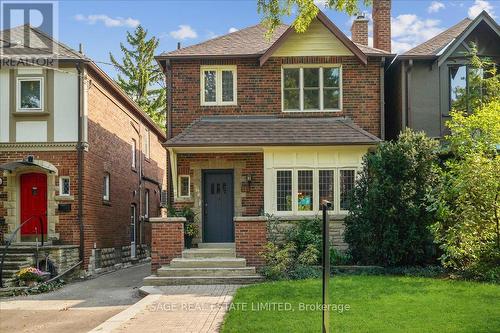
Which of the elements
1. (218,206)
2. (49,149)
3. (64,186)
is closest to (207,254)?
(218,206)

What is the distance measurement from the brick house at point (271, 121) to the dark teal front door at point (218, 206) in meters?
0.03

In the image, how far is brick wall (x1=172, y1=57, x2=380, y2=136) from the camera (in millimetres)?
17328

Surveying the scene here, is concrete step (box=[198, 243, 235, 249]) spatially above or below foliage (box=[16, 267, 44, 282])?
above

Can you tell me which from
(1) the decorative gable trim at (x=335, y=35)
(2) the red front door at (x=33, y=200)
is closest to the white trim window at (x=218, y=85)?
(1) the decorative gable trim at (x=335, y=35)

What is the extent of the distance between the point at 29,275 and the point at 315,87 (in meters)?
9.95

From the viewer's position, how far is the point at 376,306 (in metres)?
9.19

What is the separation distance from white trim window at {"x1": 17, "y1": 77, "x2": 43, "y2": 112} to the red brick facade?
6193 millimetres

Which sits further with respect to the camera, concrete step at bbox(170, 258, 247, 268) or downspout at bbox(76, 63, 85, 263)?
downspout at bbox(76, 63, 85, 263)

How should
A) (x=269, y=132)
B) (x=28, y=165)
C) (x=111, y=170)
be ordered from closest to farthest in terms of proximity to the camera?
1. (x=269, y=132)
2. (x=28, y=165)
3. (x=111, y=170)

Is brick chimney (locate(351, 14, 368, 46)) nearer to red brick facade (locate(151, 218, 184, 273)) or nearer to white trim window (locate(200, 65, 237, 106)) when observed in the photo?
white trim window (locate(200, 65, 237, 106))

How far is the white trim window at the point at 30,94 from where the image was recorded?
17.1m

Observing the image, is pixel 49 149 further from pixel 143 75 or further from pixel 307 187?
pixel 143 75

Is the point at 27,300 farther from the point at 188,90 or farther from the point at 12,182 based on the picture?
the point at 188,90

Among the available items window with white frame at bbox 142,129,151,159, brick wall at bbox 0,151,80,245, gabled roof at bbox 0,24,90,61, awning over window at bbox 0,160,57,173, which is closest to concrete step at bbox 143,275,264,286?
brick wall at bbox 0,151,80,245
